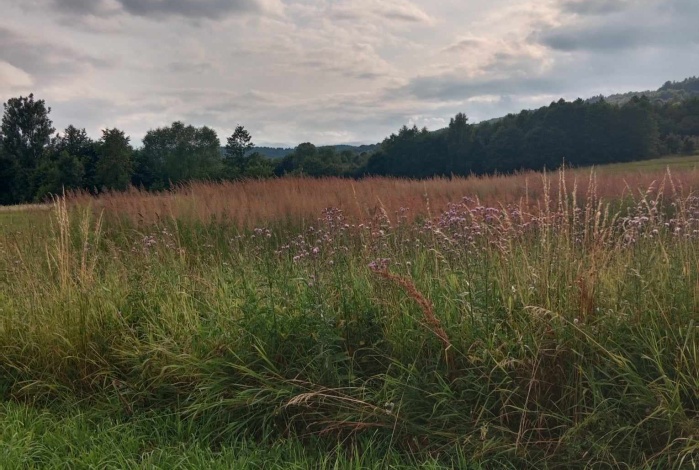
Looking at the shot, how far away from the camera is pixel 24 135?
68.0 metres

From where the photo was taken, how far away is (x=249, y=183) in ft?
42.5

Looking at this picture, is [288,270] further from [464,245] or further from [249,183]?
[249,183]

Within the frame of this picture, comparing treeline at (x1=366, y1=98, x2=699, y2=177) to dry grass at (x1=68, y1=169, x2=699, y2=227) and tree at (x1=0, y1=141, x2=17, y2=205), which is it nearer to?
dry grass at (x1=68, y1=169, x2=699, y2=227)

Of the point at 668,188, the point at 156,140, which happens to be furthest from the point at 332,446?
the point at 156,140

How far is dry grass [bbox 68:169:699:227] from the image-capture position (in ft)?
30.4

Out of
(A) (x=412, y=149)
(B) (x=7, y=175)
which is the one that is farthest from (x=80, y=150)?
(A) (x=412, y=149)

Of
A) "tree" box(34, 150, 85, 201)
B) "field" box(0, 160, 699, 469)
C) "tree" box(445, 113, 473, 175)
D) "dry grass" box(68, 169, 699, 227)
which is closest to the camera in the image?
"field" box(0, 160, 699, 469)

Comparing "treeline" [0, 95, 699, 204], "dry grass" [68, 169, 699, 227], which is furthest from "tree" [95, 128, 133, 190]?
"dry grass" [68, 169, 699, 227]

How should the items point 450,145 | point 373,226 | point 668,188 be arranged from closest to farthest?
point 373,226, point 668,188, point 450,145

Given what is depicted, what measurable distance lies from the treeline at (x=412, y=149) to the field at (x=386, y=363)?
21052mm

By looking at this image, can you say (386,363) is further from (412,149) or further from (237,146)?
(237,146)

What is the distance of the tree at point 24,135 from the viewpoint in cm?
6053

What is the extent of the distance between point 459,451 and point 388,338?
0.86 meters

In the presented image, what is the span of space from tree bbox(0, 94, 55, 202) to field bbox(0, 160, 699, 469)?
64622 millimetres
